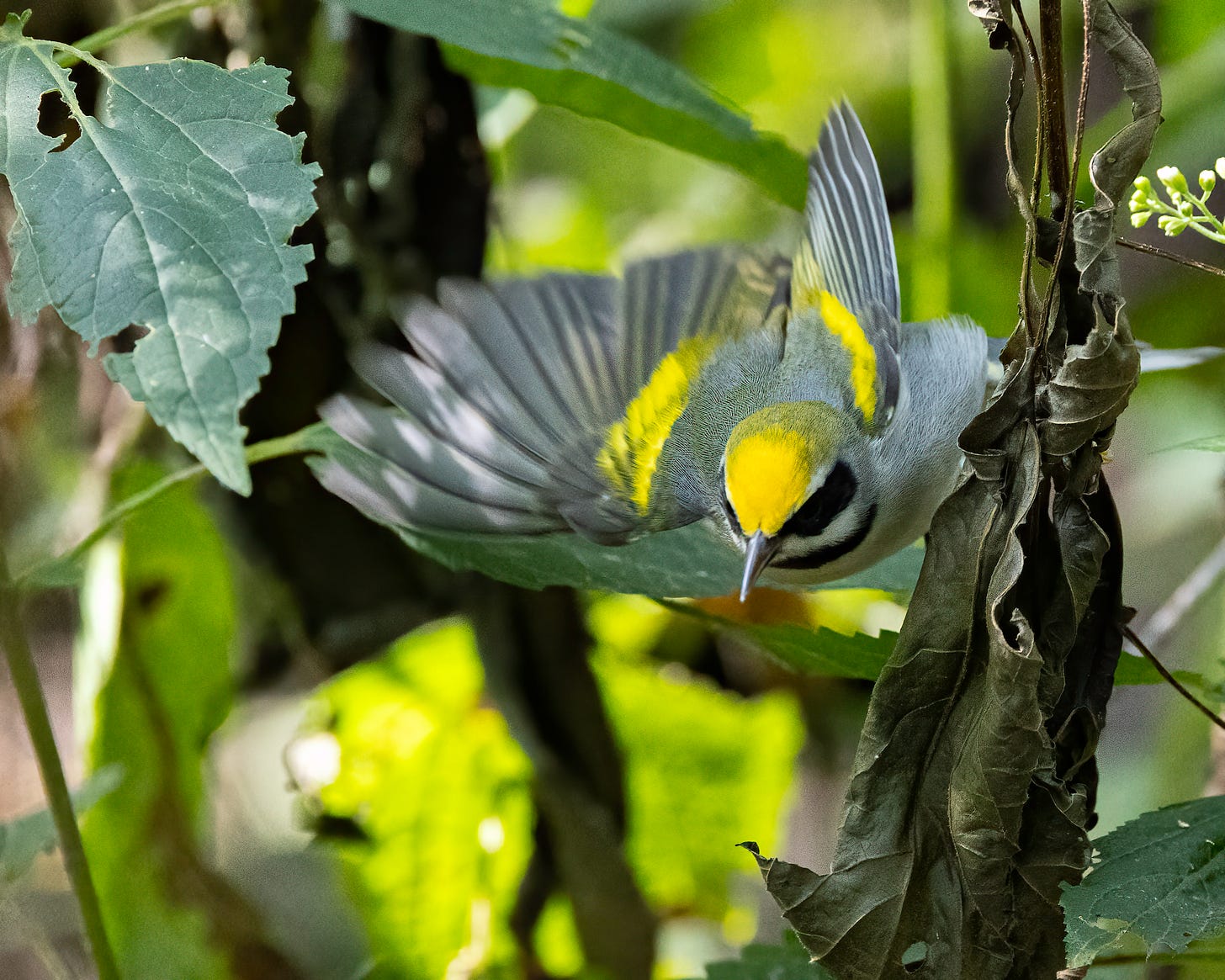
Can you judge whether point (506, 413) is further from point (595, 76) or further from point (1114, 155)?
point (1114, 155)

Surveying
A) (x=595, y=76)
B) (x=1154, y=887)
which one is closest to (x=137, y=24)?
(x=595, y=76)

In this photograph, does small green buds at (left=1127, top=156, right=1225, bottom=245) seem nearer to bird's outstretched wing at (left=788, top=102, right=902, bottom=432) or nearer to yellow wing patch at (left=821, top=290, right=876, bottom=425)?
bird's outstretched wing at (left=788, top=102, right=902, bottom=432)

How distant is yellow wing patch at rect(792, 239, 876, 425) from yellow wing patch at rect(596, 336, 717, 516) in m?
0.13

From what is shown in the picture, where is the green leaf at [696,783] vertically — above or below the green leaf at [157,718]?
below

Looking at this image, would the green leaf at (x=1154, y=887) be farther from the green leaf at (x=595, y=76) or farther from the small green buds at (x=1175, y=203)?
the green leaf at (x=595, y=76)

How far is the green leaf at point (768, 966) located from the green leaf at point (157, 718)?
87 cm

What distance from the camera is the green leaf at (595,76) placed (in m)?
1.13

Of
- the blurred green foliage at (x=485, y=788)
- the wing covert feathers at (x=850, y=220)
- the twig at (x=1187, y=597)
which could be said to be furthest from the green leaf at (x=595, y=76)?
the blurred green foliage at (x=485, y=788)

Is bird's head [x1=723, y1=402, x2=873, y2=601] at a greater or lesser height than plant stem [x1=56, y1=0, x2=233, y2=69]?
lesser

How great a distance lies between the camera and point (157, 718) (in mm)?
1747

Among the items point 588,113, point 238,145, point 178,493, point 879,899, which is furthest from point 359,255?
point 879,899

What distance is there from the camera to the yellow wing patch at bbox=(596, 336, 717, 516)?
52.4 inches

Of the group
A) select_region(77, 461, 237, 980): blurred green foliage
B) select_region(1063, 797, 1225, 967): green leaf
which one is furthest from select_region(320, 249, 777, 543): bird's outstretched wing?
select_region(77, 461, 237, 980): blurred green foliage

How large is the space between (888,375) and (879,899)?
664mm
